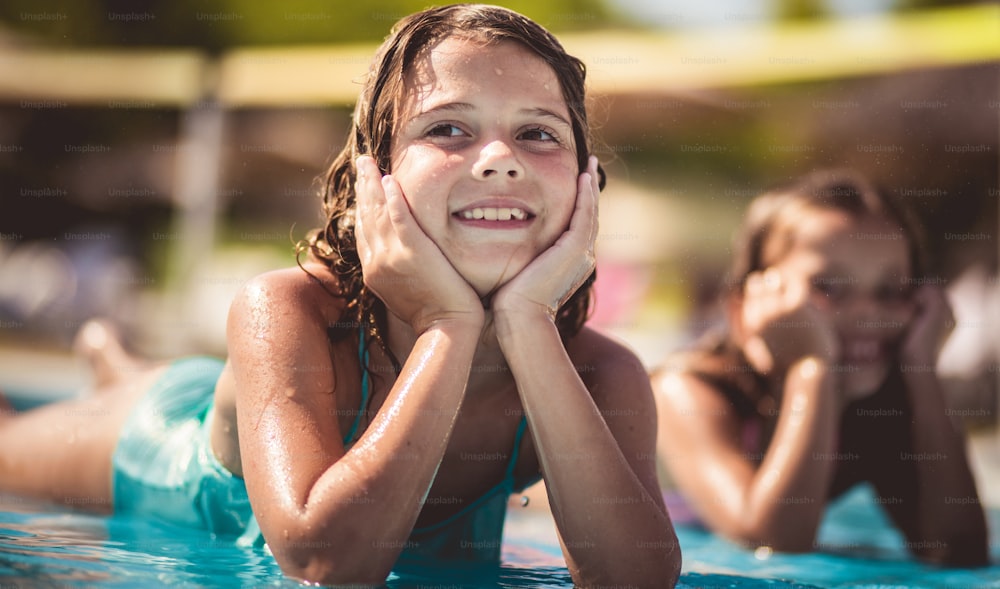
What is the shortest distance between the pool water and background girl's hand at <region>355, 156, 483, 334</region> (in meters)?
0.56

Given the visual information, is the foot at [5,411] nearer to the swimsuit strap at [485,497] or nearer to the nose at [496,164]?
the swimsuit strap at [485,497]

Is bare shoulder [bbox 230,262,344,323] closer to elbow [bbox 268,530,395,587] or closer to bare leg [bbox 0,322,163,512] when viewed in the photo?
elbow [bbox 268,530,395,587]

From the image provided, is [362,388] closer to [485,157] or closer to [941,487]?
[485,157]

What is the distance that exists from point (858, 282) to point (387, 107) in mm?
1876

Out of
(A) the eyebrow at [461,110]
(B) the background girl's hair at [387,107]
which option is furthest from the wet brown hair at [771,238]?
(A) the eyebrow at [461,110]

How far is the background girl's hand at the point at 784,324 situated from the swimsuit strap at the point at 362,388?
1.47 m

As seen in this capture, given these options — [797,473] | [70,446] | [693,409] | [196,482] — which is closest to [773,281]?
[693,409]

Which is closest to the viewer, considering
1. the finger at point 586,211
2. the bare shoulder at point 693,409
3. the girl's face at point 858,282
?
the finger at point 586,211

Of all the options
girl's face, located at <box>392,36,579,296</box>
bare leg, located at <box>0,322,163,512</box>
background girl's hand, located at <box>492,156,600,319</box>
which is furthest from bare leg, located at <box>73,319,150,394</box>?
background girl's hand, located at <box>492,156,600,319</box>

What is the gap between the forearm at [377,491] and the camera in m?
1.56

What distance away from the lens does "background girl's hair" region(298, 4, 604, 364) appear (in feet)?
6.64

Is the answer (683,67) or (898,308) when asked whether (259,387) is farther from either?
(683,67)

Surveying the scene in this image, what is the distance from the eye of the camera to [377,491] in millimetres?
1575

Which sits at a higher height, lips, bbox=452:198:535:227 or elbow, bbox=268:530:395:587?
lips, bbox=452:198:535:227
